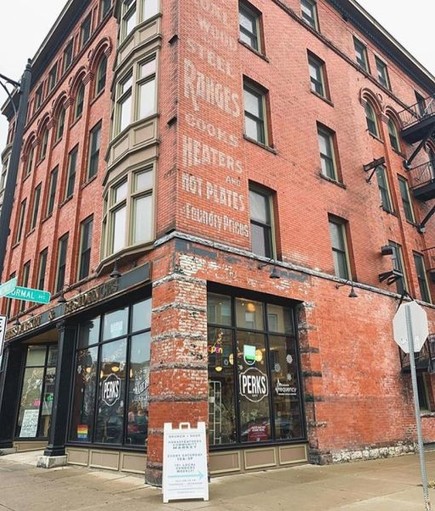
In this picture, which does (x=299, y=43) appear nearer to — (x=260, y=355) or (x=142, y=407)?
(x=260, y=355)

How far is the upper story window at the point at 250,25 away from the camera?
15227 millimetres

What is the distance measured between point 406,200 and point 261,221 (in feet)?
32.5

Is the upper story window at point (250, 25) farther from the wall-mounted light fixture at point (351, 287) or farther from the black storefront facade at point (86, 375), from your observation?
the black storefront facade at point (86, 375)

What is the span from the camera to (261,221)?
12.9m

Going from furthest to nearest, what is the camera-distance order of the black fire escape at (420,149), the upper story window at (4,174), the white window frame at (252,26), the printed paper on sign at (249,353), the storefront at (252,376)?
1. the upper story window at (4,174)
2. the black fire escape at (420,149)
3. the white window frame at (252,26)
4. the printed paper on sign at (249,353)
5. the storefront at (252,376)

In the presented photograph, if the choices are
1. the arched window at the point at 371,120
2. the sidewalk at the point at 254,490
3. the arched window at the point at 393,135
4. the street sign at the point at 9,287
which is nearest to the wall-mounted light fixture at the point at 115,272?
the street sign at the point at 9,287

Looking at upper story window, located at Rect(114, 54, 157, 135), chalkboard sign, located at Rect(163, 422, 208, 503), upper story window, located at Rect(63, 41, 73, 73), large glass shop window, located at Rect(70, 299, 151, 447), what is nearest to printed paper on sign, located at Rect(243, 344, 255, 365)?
large glass shop window, located at Rect(70, 299, 151, 447)

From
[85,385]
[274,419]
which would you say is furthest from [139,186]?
[274,419]

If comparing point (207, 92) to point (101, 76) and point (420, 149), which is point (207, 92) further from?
point (420, 149)

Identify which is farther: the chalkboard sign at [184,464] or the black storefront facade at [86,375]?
the black storefront facade at [86,375]

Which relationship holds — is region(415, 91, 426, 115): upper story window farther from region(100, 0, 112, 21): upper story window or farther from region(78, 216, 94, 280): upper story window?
region(78, 216, 94, 280): upper story window

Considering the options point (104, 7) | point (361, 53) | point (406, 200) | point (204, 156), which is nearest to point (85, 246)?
point (204, 156)

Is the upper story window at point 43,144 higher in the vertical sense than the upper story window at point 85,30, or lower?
lower

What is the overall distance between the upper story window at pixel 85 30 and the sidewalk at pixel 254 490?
17.5 metres
